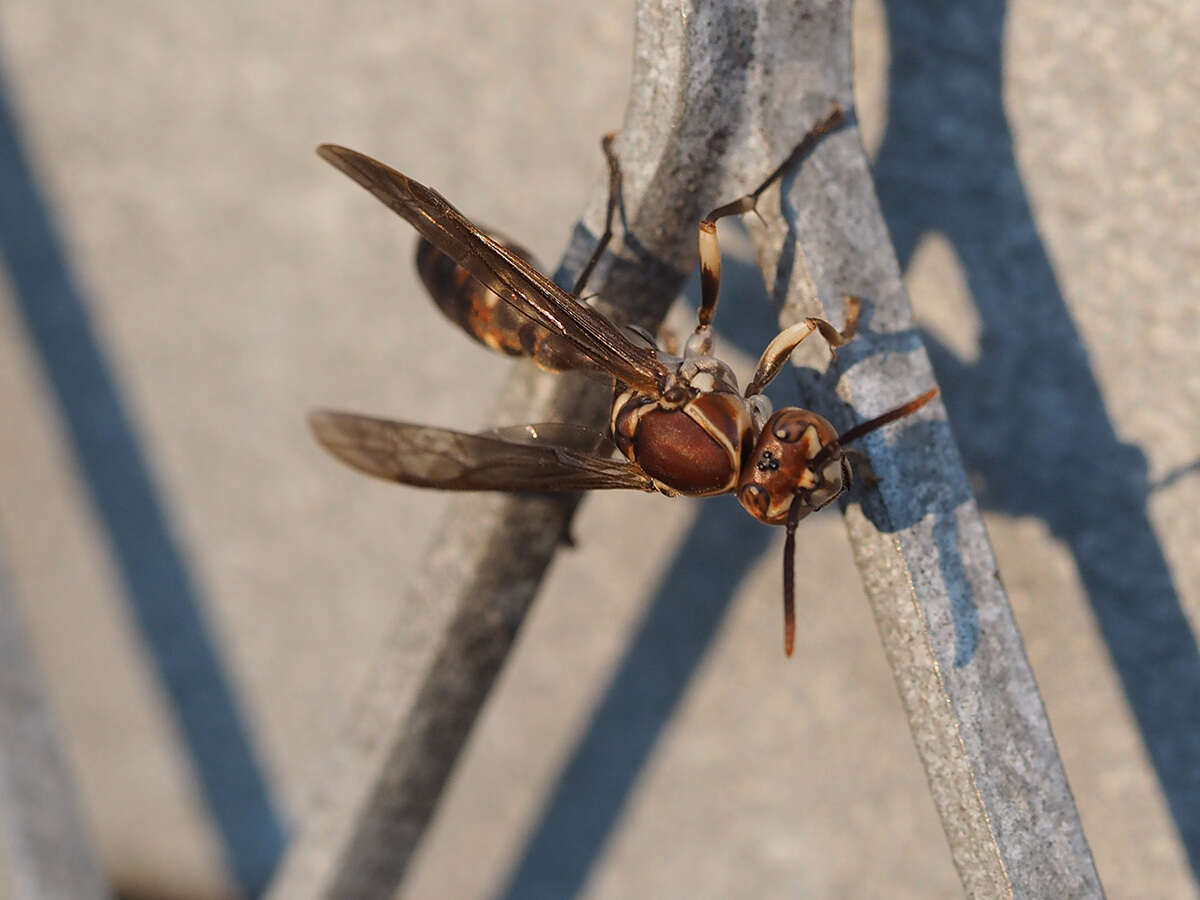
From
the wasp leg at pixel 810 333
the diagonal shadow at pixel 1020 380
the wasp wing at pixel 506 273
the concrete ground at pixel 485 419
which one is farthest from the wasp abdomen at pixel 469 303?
the diagonal shadow at pixel 1020 380

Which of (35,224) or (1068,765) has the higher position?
(35,224)

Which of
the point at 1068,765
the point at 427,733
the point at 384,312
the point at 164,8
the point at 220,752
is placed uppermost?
the point at 164,8

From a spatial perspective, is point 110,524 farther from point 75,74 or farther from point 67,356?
point 75,74

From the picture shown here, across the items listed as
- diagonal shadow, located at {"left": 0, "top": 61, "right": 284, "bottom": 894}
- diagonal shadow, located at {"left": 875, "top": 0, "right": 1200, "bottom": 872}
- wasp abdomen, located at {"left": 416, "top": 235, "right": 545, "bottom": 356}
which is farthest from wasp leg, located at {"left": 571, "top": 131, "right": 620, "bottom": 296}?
A: diagonal shadow, located at {"left": 0, "top": 61, "right": 284, "bottom": 894}

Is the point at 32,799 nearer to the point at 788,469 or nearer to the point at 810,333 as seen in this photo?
the point at 788,469

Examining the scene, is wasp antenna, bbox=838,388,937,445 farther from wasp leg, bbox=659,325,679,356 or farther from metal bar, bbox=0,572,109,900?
metal bar, bbox=0,572,109,900

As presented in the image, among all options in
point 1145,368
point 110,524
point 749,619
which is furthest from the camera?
point 110,524

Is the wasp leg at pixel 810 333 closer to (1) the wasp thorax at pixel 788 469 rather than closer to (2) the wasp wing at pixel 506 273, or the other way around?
(1) the wasp thorax at pixel 788 469

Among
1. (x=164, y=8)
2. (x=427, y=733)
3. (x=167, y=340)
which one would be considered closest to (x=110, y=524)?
(x=167, y=340)
